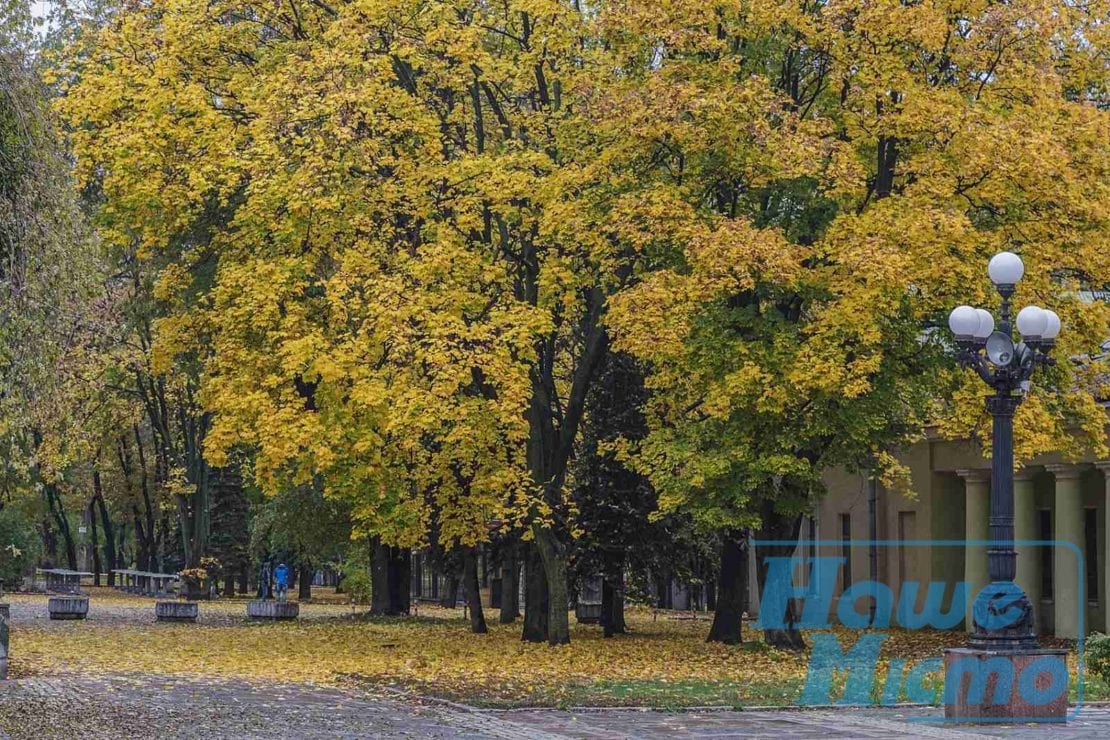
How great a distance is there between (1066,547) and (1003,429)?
18546mm

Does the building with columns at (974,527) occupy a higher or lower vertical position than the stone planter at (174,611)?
higher

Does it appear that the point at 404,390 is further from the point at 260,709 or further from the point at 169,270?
the point at 260,709

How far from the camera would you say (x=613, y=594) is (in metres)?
37.8

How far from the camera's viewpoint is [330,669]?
80.6ft

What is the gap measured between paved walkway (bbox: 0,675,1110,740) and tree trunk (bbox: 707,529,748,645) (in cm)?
1404

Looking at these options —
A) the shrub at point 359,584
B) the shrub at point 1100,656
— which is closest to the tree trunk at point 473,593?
the shrub at point 359,584

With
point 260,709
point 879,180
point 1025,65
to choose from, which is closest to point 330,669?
point 260,709

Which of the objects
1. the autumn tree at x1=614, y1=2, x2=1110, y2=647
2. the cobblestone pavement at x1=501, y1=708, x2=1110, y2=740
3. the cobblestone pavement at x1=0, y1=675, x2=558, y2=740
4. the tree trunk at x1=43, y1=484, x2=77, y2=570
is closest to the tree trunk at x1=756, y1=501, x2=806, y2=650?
the autumn tree at x1=614, y1=2, x2=1110, y2=647

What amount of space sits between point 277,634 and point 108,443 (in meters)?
33.8

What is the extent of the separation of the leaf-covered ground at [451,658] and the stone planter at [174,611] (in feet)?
1.04

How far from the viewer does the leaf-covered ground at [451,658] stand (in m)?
21.1

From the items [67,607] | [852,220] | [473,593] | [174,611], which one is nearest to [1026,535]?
[473,593]

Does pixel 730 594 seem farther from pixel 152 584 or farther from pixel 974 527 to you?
pixel 152 584

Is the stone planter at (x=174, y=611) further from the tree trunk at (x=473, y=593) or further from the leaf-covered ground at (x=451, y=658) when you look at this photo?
the tree trunk at (x=473, y=593)
